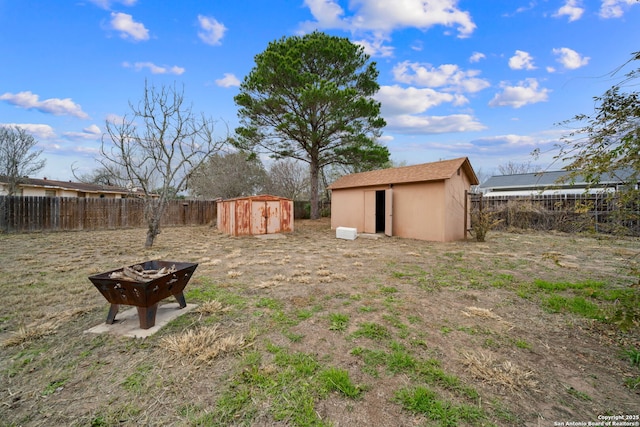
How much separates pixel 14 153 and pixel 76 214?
4.78 meters

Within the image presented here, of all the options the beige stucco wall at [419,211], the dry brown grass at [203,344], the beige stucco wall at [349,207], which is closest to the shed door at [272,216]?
the beige stucco wall at [349,207]

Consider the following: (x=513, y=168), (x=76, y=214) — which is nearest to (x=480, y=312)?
(x=76, y=214)

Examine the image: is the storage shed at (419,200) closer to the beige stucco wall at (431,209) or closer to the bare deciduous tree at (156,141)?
the beige stucco wall at (431,209)

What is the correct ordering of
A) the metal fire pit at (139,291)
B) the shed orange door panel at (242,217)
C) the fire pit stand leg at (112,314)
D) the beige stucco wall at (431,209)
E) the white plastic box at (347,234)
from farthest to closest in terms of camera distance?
the shed orange door panel at (242,217) < the white plastic box at (347,234) < the beige stucco wall at (431,209) < the fire pit stand leg at (112,314) < the metal fire pit at (139,291)

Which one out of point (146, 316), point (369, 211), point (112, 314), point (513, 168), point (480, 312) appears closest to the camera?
point (146, 316)

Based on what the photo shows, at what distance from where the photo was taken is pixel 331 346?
255 centimetres

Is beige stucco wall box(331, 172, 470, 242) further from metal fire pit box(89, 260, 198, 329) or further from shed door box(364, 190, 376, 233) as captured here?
metal fire pit box(89, 260, 198, 329)

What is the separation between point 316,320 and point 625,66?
394cm

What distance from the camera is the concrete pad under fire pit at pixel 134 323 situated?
2.81m

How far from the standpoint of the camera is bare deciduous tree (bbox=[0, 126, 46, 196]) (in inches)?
516

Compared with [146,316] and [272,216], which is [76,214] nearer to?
[272,216]

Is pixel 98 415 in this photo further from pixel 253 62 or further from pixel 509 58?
pixel 253 62

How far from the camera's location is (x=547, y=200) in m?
12.3

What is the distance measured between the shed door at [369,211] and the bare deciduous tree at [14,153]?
17.8 metres
